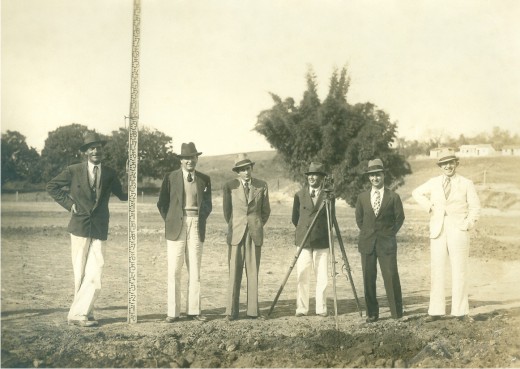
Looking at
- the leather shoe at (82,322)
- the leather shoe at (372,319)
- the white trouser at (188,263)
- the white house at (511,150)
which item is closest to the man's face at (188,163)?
the white trouser at (188,263)

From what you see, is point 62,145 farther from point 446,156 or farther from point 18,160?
point 446,156

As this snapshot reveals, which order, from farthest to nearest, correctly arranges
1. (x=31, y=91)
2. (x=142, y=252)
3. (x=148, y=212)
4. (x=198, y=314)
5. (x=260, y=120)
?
(x=148, y=212) → (x=142, y=252) → (x=260, y=120) → (x=31, y=91) → (x=198, y=314)

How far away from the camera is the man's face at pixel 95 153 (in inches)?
255

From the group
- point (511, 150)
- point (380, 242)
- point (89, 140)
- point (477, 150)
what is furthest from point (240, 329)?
point (477, 150)

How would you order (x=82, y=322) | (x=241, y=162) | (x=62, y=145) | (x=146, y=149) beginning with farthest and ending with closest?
(x=146, y=149)
(x=62, y=145)
(x=241, y=162)
(x=82, y=322)

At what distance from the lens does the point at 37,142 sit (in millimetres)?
7691

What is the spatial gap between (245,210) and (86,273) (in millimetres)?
1992

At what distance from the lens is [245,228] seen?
683 cm

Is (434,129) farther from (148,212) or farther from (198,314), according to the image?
(148,212)

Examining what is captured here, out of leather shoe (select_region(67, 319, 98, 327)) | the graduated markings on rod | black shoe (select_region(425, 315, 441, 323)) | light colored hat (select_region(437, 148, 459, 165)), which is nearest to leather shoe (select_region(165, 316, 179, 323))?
the graduated markings on rod

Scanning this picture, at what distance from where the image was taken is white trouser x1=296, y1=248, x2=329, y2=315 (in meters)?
6.88

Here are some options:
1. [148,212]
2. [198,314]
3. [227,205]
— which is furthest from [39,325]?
[148,212]

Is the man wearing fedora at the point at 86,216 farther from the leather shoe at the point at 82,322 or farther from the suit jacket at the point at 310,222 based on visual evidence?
the suit jacket at the point at 310,222

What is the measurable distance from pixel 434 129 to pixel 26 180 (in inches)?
264
